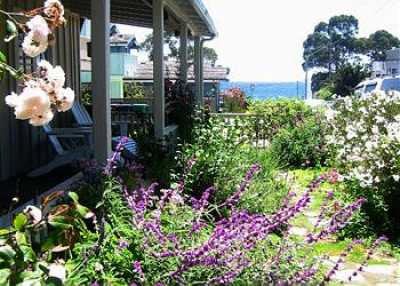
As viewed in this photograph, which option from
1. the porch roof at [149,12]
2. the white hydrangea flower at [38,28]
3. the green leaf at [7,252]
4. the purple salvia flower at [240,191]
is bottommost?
the purple salvia flower at [240,191]

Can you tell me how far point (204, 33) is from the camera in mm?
14297

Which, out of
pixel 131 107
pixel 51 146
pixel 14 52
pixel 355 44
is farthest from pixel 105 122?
pixel 355 44

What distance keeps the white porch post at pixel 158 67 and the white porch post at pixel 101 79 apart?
9.52 ft

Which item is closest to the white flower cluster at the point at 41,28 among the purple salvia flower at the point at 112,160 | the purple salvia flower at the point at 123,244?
the purple salvia flower at the point at 123,244

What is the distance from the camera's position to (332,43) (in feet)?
284

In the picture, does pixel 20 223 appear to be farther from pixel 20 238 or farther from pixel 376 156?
pixel 376 156

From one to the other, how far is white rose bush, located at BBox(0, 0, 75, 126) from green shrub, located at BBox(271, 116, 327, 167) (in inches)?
370

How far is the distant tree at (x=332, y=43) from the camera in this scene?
268 ft

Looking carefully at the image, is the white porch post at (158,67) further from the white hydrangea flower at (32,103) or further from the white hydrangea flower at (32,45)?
the white hydrangea flower at (32,103)

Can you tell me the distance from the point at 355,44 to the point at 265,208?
76104mm

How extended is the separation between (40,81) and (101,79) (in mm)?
3119

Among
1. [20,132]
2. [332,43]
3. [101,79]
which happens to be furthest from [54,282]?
[332,43]

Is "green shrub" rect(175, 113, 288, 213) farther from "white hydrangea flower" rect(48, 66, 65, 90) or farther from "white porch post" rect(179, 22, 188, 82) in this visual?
"white hydrangea flower" rect(48, 66, 65, 90)

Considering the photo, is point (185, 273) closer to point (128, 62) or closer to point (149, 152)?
point (149, 152)
